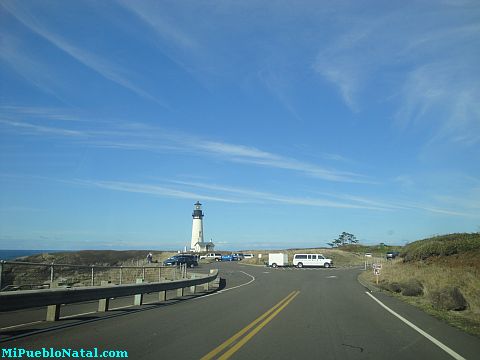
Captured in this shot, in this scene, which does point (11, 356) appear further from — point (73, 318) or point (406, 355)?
point (406, 355)

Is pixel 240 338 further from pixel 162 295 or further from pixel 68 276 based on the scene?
pixel 68 276

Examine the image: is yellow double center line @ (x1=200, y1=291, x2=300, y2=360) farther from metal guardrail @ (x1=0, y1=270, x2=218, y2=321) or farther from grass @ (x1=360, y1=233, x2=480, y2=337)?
grass @ (x1=360, y1=233, x2=480, y2=337)

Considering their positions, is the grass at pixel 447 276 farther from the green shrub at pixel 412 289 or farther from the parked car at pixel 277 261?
the parked car at pixel 277 261

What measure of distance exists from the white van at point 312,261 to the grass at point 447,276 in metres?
21.9

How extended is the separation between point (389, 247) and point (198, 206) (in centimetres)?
5349

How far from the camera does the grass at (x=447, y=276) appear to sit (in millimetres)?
15798

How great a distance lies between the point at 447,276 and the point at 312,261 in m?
43.4

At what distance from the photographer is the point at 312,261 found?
6788 cm

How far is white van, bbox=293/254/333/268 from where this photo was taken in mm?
67500

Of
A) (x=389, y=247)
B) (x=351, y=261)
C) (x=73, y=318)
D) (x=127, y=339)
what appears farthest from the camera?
(x=389, y=247)

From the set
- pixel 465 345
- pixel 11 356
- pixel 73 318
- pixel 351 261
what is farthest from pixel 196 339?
pixel 351 261

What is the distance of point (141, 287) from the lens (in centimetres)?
1672

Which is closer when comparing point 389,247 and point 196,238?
point 196,238

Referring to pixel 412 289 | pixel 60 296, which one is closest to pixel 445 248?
pixel 412 289
